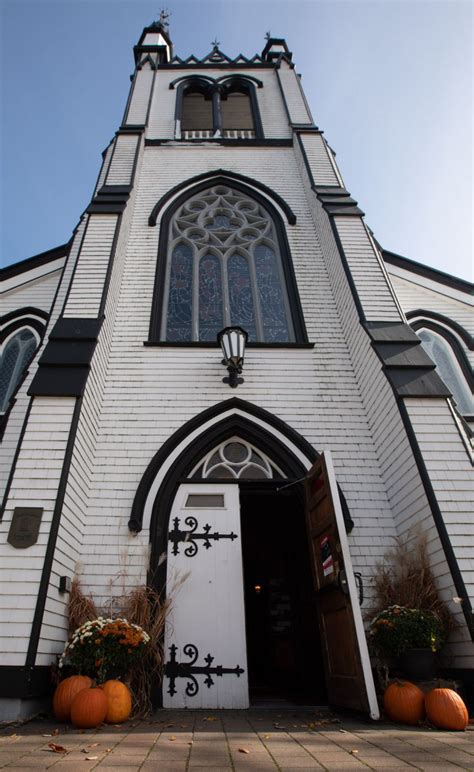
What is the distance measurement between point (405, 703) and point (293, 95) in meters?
15.2

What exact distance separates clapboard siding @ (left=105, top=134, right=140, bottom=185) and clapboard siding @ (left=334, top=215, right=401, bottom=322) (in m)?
4.66

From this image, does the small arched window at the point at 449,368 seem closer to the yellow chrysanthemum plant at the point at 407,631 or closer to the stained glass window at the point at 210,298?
the stained glass window at the point at 210,298

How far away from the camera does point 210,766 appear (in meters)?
2.51

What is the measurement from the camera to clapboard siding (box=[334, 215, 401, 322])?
705 cm

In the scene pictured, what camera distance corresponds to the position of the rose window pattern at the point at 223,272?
8312mm

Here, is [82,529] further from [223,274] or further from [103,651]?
[223,274]

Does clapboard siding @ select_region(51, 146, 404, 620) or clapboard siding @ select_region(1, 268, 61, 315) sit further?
clapboard siding @ select_region(1, 268, 61, 315)

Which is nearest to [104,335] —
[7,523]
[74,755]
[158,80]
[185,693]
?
[7,523]

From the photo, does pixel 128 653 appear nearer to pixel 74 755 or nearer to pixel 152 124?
pixel 74 755

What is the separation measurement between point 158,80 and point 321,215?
9989 mm

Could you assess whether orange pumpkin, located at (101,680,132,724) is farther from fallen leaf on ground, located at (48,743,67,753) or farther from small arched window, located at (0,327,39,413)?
small arched window, located at (0,327,39,413)

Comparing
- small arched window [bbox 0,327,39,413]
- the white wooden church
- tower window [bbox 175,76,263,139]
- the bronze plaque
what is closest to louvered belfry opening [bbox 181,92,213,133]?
tower window [bbox 175,76,263,139]

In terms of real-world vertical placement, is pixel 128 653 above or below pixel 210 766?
above

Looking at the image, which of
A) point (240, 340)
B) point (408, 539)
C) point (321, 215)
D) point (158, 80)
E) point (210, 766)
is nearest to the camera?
point (210, 766)
